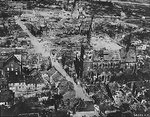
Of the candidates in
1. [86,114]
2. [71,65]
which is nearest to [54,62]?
[71,65]

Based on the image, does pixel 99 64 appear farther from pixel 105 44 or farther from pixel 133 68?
pixel 105 44

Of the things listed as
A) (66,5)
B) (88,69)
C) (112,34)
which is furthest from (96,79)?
(66,5)

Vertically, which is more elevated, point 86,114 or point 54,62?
point 54,62

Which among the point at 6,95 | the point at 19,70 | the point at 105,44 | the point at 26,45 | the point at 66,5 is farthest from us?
the point at 66,5

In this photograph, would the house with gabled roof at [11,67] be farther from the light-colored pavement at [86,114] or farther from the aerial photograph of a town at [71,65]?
the light-colored pavement at [86,114]

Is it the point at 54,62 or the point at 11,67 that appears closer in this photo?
the point at 11,67

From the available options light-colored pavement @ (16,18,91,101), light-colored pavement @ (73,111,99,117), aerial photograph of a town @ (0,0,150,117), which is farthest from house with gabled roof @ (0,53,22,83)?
light-colored pavement @ (73,111,99,117)

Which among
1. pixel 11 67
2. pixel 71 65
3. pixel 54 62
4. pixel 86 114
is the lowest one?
pixel 86 114

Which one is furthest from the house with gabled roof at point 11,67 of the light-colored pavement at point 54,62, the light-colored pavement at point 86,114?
the light-colored pavement at point 86,114

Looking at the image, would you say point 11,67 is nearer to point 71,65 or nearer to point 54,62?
point 54,62
